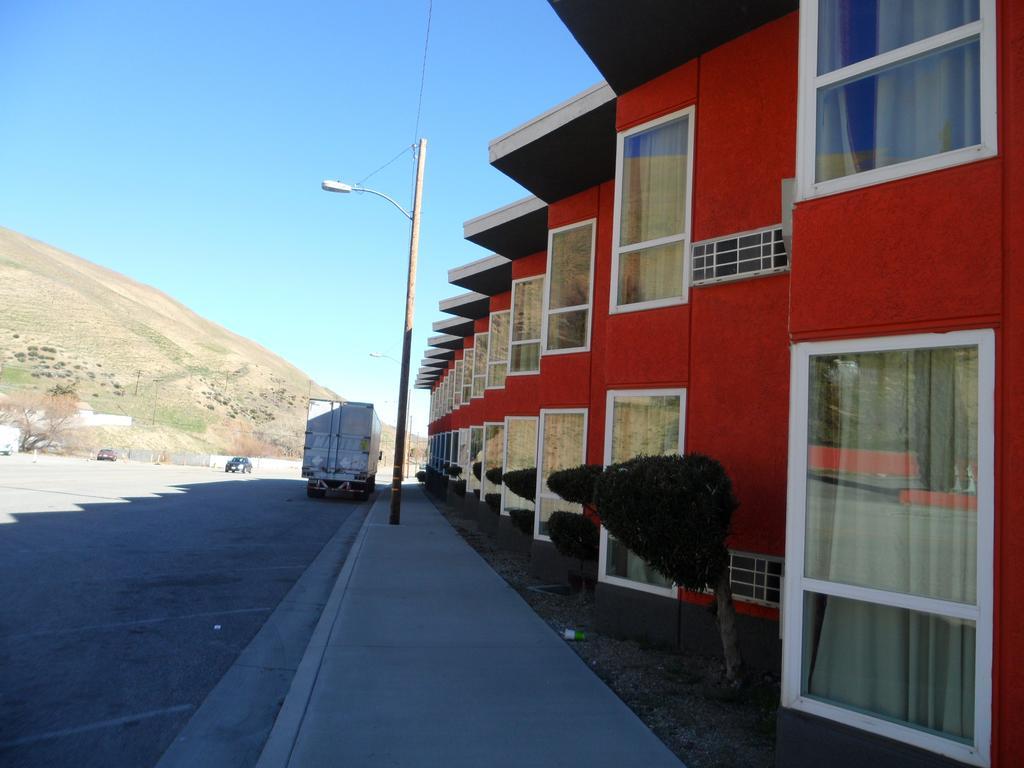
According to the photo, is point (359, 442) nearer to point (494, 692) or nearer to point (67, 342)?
point (494, 692)

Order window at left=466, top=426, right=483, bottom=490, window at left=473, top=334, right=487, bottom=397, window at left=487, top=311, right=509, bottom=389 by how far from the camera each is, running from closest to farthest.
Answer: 1. window at left=487, top=311, right=509, bottom=389
2. window at left=466, top=426, right=483, bottom=490
3. window at left=473, top=334, right=487, bottom=397

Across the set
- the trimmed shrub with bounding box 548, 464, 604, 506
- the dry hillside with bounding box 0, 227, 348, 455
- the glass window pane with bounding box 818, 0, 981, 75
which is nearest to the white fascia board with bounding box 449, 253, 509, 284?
the trimmed shrub with bounding box 548, 464, 604, 506

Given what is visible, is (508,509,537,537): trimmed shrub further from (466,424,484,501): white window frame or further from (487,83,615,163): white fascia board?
(466,424,484,501): white window frame

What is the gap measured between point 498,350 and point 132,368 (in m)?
82.3

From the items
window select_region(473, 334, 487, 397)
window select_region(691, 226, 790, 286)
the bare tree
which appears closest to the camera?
window select_region(691, 226, 790, 286)

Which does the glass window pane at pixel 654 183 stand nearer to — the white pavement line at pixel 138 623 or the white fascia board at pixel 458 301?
the white pavement line at pixel 138 623

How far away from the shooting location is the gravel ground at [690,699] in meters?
4.67

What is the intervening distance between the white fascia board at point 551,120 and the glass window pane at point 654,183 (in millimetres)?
1172

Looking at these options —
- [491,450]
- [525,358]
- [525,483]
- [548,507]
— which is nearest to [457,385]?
[491,450]

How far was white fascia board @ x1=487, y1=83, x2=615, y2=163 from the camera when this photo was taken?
9.38 m

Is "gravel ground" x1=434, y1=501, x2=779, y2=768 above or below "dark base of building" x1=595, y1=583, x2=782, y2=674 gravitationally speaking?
below

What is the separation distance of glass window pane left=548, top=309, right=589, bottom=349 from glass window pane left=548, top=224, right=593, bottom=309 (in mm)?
157

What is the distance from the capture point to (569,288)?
12031 millimetres

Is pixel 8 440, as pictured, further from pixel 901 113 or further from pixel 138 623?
pixel 901 113
